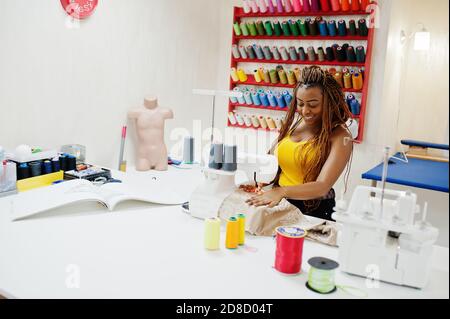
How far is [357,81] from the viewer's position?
3.20m

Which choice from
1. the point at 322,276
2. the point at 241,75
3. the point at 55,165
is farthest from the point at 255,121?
the point at 322,276

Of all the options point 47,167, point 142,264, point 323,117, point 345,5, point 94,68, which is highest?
point 345,5

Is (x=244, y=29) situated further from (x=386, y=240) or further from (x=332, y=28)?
(x=386, y=240)

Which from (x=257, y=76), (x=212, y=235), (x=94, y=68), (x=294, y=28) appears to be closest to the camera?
(x=212, y=235)

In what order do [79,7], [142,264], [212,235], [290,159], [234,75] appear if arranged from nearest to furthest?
[142,264] → [212,235] → [290,159] → [79,7] → [234,75]

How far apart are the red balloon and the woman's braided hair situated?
126 centimetres

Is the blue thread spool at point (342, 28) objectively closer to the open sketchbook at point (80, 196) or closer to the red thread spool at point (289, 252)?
the open sketchbook at point (80, 196)

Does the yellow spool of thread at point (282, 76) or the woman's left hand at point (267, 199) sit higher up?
the yellow spool of thread at point (282, 76)

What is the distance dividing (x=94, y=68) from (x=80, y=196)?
1130mm

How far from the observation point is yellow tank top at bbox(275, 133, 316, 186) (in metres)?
2.02

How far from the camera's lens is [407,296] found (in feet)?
3.45

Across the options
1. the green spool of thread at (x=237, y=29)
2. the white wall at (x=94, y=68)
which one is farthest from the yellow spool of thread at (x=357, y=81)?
the white wall at (x=94, y=68)

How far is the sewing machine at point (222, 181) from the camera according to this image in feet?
4.98
